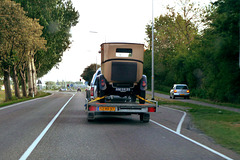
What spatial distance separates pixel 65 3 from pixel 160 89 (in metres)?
23.6

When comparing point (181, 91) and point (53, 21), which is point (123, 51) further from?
point (53, 21)

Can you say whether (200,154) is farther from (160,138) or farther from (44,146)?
(44,146)

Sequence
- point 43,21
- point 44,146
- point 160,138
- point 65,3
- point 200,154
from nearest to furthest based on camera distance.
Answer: point 200,154 → point 44,146 → point 160,138 → point 43,21 → point 65,3

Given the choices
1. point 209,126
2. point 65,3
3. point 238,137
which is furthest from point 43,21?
point 238,137

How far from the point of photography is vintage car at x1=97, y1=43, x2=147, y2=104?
13.4 meters

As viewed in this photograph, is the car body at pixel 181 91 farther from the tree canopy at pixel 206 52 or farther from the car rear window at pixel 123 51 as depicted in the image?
the car rear window at pixel 123 51

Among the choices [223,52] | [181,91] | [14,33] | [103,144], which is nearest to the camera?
[103,144]

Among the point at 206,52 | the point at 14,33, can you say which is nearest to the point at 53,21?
the point at 14,33

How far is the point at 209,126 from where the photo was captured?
13.3 meters

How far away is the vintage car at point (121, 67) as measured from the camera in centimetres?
1343

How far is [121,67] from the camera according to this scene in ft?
44.0

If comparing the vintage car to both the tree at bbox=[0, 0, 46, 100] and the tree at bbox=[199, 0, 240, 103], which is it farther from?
the tree at bbox=[0, 0, 46, 100]

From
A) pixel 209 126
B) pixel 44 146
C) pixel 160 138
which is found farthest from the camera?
pixel 209 126

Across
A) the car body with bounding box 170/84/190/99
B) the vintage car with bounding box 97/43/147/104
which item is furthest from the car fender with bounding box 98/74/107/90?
the car body with bounding box 170/84/190/99
